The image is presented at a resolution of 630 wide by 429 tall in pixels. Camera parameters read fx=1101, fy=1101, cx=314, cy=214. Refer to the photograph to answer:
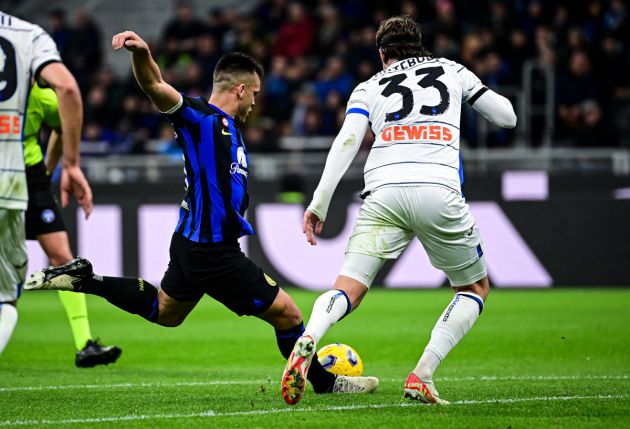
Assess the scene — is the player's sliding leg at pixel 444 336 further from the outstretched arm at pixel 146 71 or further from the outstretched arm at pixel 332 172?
the outstretched arm at pixel 146 71

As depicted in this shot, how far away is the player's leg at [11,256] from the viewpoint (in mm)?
6312

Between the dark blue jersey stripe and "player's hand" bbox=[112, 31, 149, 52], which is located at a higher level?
"player's hand" bbox=[112, 31, 149, 52]

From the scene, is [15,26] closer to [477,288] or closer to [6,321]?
[6,321]

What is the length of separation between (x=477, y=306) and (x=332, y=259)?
854 cm

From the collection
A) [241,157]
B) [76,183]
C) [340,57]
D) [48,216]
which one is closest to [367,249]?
[241,157]

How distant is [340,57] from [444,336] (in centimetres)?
1238

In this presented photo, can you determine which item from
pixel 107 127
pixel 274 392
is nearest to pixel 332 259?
pixel 107 127

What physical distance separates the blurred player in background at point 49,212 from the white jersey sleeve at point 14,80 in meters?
2.08

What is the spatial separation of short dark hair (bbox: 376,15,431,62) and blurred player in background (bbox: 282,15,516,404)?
14 centimetres

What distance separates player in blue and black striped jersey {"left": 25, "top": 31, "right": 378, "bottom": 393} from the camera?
19.9 ft

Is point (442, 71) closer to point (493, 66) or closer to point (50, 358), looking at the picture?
point (50, 358)

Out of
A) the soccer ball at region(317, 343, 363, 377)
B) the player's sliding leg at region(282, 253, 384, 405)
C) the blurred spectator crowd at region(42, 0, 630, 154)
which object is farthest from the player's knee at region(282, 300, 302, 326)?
the blurred spectator crowd at region(42, 0, 630, 154)

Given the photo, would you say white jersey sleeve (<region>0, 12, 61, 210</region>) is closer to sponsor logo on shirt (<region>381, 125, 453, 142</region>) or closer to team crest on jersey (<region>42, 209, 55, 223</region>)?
sponsor logo on shirt (<region>381, 125, 453, 142</region>)

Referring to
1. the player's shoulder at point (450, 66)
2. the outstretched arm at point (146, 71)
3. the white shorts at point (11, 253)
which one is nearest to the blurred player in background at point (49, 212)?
the white shorts at point (11, 253)
